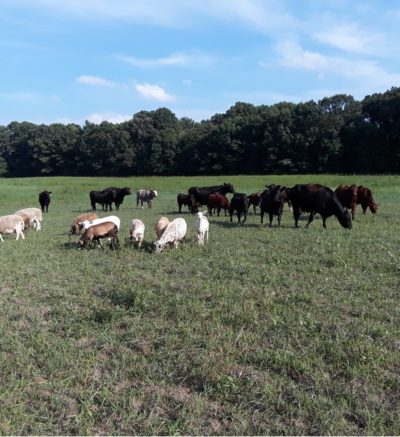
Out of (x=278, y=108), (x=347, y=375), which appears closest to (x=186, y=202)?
(x=347, y=375)

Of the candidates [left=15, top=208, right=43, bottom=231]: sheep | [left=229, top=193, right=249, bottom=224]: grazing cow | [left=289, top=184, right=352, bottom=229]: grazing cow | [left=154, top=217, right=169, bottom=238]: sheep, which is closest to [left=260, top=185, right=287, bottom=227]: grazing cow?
[left=289, top=184, right=352, bottom=229]: grazing cow

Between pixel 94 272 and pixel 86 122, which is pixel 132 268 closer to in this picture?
pixel 94 272

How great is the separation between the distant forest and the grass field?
58.5 m

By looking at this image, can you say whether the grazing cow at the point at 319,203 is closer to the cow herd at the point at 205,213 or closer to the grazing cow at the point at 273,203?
the cow herd at the point at 205,213

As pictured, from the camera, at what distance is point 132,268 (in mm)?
10289

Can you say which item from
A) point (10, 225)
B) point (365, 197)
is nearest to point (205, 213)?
point (10, 225)

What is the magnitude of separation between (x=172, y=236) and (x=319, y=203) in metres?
6.37

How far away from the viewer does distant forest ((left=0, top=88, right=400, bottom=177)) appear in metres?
66.8

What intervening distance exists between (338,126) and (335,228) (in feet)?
192

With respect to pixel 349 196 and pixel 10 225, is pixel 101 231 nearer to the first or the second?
pixel 10 225

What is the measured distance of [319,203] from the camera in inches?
638

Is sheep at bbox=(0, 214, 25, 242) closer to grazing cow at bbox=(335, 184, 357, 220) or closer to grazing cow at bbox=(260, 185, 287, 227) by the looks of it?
grazing cow at bbox=(260, 185, 287, 227)

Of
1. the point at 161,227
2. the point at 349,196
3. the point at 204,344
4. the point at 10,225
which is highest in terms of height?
the point at 349,196

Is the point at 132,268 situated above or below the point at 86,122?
below
